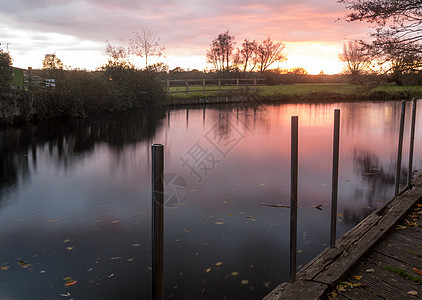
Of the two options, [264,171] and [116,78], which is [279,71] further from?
[264,171]

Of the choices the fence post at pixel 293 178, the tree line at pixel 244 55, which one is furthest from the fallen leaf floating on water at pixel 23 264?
the tree line at pixel 244 55

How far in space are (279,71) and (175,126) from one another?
3976 cm

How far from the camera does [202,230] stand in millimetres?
4742

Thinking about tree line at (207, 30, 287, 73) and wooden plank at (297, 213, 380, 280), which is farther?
tree line at (207, 30, 287, 73)

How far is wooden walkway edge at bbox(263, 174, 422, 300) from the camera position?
9.25ft

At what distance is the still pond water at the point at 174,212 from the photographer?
3549 mm

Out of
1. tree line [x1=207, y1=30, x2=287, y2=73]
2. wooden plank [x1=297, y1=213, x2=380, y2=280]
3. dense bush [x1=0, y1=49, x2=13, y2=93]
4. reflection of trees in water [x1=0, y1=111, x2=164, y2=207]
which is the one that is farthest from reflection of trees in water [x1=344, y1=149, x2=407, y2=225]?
tree line [x1=207, y1=30, x2=287, y2=73]

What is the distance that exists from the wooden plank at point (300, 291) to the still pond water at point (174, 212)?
430 mm

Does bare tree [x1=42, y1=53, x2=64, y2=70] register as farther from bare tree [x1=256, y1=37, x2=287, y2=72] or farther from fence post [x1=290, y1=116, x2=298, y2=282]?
bare tree [x1=256, y1=37, x2=287, y2=72]

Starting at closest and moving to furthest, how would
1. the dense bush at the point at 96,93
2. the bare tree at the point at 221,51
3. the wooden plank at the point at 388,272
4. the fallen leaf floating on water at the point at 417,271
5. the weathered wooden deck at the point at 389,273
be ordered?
the weathered wooden deck at the point at 389,273
the wooden plank at the point at 388,272
the fallen leaf floating on water at the point at 417,271
the dense bush at the point at 96,93
the bare tree at the point at 221,51

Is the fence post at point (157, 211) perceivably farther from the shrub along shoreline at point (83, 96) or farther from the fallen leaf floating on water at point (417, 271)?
the shrub along shoreline at point (83, 96)

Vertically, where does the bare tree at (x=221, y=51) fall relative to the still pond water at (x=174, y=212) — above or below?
above

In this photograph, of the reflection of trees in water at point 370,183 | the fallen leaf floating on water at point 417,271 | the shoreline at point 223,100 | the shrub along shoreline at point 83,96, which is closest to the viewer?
the fallen leaf floating on water at point 417,271

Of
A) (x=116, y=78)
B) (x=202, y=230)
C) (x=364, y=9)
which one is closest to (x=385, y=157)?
(x=364, y=9)
